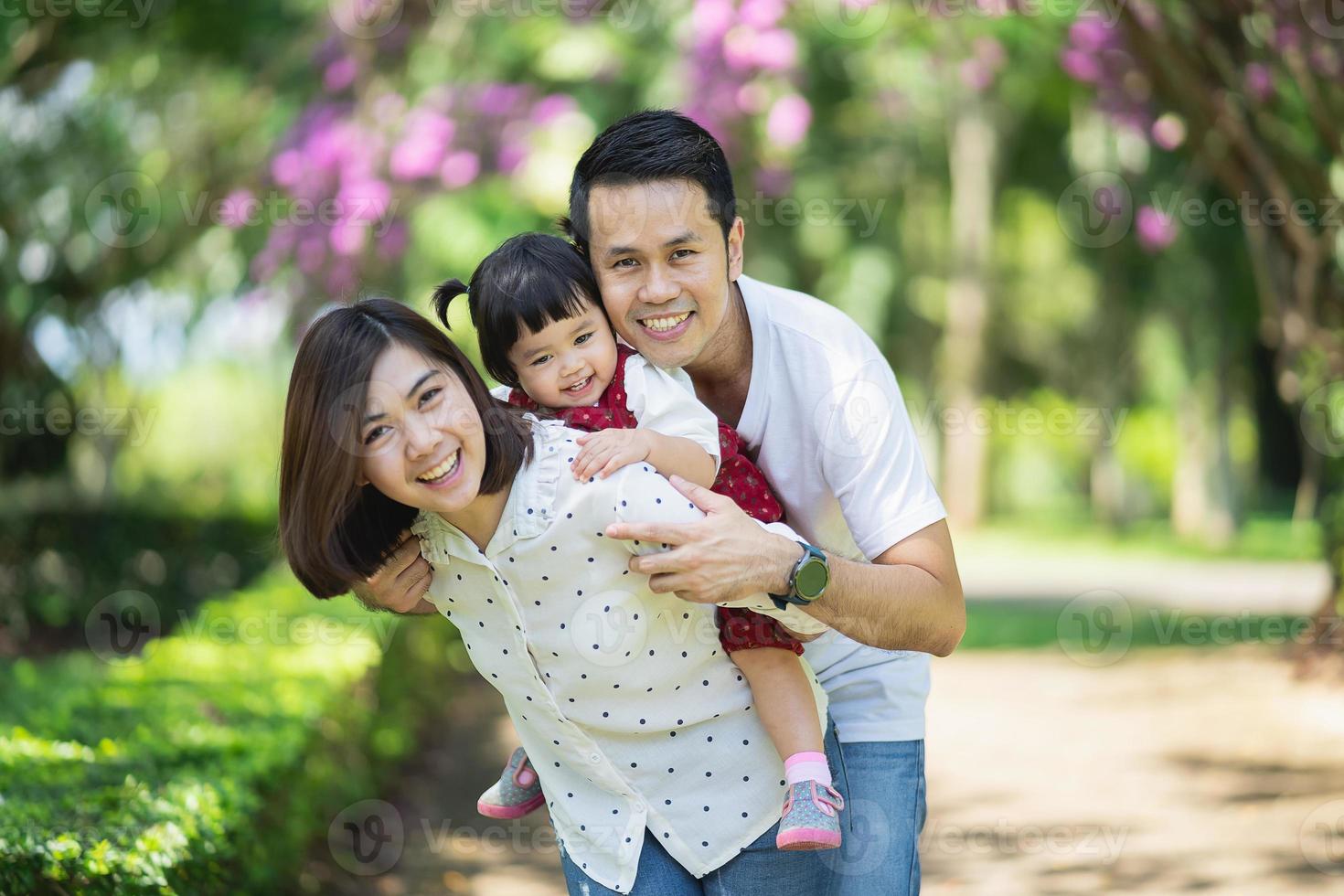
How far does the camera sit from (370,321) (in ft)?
7.95

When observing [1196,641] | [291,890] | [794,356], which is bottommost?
[1196,641]

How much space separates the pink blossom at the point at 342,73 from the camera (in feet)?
30.7

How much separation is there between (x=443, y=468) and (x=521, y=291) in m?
0.49

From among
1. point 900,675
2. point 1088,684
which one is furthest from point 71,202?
point 900,675

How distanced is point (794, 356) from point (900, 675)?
0.69 meters

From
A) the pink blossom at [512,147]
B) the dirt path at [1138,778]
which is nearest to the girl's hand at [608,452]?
the dirt path at [1138,778]

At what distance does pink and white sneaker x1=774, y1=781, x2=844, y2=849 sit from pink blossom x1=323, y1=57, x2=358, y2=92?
7.74 meters

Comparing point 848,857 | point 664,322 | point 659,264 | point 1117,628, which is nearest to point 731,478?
point 664,322

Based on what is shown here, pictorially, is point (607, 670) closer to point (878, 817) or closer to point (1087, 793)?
point (878, 817)

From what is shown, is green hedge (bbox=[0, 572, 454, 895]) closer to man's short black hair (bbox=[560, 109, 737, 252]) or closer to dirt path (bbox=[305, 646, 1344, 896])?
dirt path (bbox=[305, 646, 1344, 896])

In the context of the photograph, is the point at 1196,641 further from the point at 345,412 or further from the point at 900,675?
the point at 345,412

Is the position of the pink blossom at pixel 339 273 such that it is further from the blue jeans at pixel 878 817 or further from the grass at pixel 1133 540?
the grass at pixel 1133 540

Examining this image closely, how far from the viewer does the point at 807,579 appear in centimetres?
240

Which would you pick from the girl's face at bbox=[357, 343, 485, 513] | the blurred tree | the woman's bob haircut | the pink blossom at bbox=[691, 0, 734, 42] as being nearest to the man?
the woman's bob haircut
